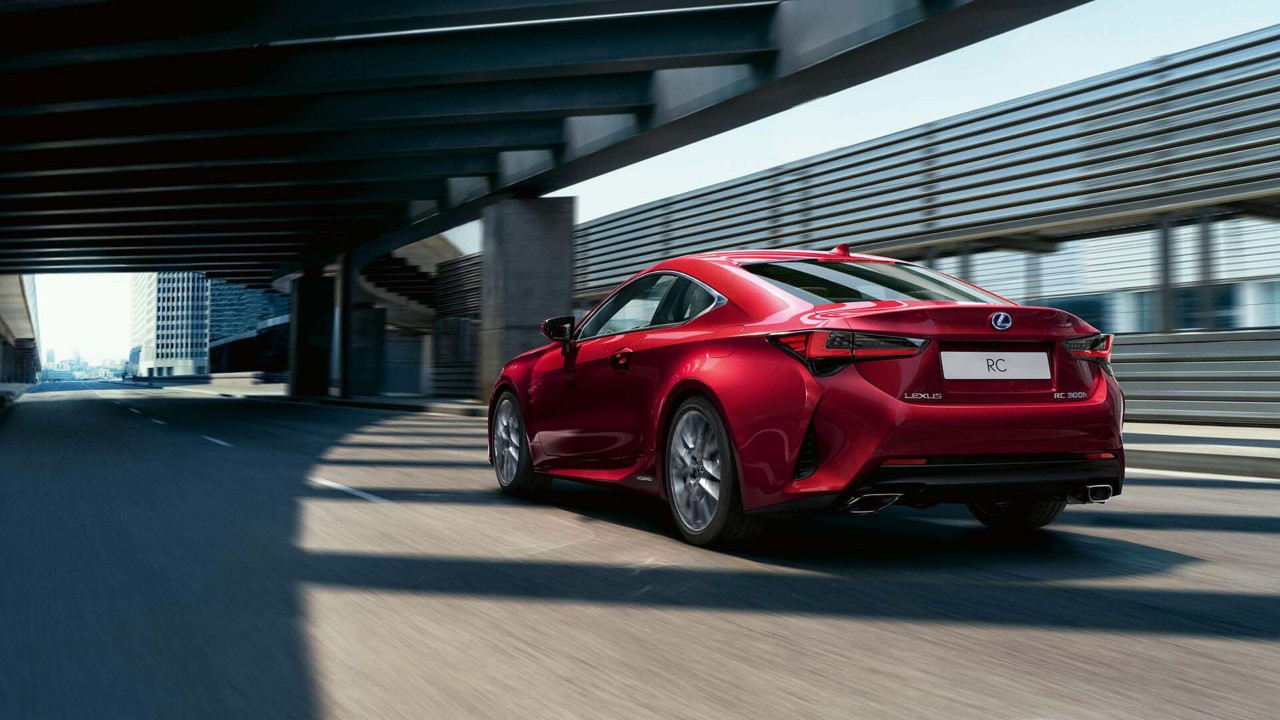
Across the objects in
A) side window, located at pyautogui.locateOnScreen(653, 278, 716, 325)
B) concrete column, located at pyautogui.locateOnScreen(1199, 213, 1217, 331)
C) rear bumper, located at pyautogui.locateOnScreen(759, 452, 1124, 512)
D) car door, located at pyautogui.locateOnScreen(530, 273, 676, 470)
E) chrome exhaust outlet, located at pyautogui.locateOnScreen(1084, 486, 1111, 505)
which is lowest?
chrome exhaust outlet, located at pyautogui.locateOnScreen(1084, 486, 1111, 505)

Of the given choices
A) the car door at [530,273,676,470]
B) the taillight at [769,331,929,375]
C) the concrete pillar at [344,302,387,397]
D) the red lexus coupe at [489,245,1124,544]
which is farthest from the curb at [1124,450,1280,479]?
the concrete pillar at [344,302,387,397]

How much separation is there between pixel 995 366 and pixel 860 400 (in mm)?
652

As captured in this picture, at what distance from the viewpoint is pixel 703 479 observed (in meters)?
5.39

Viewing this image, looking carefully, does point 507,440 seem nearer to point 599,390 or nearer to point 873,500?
point 599,390

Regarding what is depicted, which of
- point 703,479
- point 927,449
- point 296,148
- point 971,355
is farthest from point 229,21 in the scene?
point 927,449

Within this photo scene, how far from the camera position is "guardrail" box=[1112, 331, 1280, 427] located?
39.3 ft

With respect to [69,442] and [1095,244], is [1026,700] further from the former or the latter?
[69,442]

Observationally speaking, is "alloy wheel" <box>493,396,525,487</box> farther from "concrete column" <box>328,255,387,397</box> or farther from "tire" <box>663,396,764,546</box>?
"concrete column" <box>328,255,387,397</box>

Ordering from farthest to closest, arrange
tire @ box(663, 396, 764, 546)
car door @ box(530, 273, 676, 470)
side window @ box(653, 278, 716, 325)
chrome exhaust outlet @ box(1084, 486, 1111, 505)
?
car door @ box(530, 273, 676, 470) < side window @ box(653, 278, 716, 325) < tire @ box(663, 396, 764, 546) < chrome exhaust outlet @ box(1084, 486, 1111, 505)

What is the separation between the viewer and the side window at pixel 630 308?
6336 mm

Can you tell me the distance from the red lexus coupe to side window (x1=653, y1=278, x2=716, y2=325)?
16mm

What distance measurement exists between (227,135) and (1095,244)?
12676 millimetres

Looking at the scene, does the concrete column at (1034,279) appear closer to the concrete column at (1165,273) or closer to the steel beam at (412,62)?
the concrete column at (1165,273)

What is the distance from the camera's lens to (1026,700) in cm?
309
